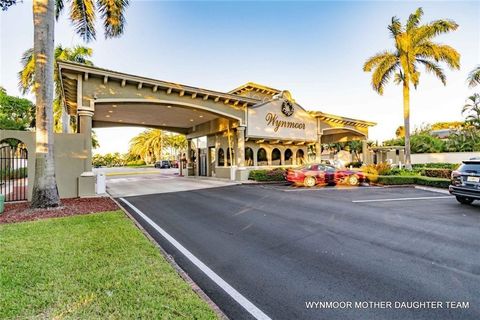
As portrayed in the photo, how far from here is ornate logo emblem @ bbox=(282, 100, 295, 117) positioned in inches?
889

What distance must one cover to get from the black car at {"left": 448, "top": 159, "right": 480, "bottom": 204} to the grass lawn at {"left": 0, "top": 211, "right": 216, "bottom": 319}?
30.8 feet

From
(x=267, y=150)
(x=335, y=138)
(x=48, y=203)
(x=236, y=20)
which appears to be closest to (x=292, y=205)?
(x=48, y=203)

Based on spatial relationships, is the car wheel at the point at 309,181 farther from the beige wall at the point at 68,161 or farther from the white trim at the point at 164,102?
the beige wall at the point at 68,161

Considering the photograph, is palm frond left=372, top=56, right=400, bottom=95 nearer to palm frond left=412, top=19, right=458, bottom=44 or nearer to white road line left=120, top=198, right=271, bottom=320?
palm frond left=412, top=19, right=458, bottom=44

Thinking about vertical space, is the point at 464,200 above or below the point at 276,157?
below

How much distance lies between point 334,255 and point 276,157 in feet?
64.5

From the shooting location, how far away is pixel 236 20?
1631 cm

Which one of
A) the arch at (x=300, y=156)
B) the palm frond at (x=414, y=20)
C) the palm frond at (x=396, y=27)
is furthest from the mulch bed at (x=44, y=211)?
the palm frond at (x=414, y=20)

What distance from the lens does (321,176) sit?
1638 cm

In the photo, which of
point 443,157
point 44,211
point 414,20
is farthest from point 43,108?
point 443,157

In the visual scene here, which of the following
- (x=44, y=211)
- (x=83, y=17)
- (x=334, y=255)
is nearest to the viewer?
(x=334, y=255)

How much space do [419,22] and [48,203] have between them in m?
25.7

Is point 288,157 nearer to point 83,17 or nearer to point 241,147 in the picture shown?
point 241,147

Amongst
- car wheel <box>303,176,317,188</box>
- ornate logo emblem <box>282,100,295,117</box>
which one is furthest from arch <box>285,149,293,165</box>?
car wheel <box>303,176,317,188</box>
